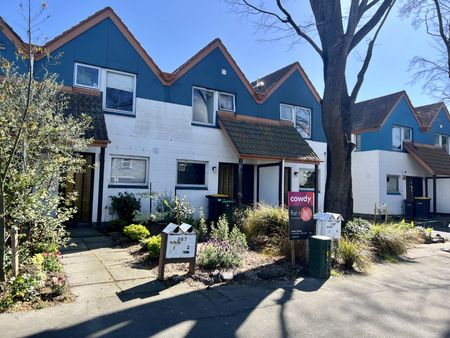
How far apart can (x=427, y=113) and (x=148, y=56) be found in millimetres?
20910

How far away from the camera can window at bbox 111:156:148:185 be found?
12250mm

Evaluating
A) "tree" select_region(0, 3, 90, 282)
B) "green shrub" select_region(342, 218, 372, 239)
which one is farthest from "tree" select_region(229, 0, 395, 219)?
"tree" select_region(0, 3, 90, 282)

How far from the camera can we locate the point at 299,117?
17250 mm

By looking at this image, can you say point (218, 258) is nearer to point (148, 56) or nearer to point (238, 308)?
point (238, 308)

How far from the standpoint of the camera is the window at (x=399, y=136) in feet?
70.1

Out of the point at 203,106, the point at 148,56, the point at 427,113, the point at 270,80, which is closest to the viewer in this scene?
the point at 148,56

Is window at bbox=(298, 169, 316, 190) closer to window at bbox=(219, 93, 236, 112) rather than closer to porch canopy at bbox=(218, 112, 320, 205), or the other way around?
porch canopy at bbox=(218, 112, 320, 205)

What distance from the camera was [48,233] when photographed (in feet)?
20.5

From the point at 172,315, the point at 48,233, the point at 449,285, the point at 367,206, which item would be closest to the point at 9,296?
the point at 48,233

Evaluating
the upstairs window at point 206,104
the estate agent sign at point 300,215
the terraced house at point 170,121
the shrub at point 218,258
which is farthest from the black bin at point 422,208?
the shrub at point 218,258

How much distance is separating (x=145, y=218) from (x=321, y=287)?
6.23 m

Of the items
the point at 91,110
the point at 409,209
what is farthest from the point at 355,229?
the point at 409,209

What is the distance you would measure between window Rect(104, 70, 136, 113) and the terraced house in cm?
4

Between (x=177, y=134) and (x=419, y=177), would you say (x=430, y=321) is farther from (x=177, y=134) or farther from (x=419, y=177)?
(x=419, y=177)
